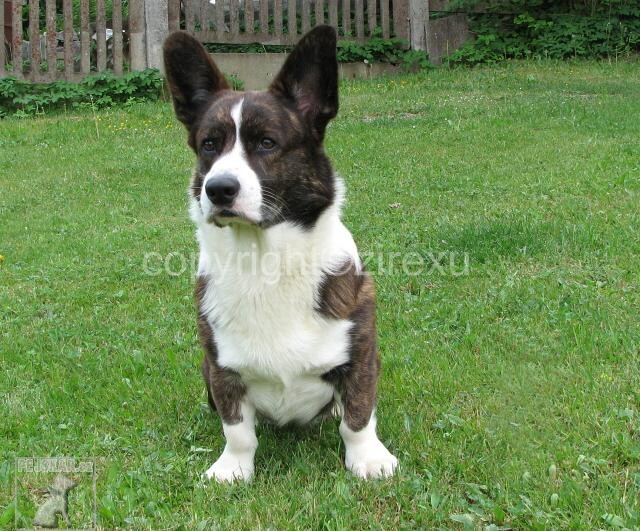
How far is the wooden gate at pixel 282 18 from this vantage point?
40.4ft

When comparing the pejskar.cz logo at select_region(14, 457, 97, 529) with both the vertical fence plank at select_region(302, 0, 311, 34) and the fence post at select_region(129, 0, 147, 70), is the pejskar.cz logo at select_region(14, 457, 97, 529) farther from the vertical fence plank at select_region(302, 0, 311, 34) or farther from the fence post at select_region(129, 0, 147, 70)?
the vertical fence plank at select_region(302, 0, 311, 34)

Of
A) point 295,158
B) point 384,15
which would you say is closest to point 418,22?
point 384,15

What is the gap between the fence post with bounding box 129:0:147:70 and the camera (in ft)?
37.6

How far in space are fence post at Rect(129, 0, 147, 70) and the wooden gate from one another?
53 cm

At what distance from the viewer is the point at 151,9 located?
1146cm

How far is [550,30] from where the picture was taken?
1414 centimetres

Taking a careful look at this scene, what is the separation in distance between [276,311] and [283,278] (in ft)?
0.41

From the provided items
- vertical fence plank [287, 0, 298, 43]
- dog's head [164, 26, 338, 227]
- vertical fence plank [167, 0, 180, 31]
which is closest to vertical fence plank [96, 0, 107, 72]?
vertical fence plank [167, 0, 180, 31]

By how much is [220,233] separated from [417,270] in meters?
2.36

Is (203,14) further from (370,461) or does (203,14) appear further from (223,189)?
(370,461)

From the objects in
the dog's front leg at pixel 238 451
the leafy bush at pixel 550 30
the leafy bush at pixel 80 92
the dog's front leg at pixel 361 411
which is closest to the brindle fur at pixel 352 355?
the dog's front leg at pixel 361 411

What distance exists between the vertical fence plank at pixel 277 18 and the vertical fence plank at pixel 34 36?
3605mm

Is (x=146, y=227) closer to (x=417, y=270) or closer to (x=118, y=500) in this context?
(x=417, y=270)

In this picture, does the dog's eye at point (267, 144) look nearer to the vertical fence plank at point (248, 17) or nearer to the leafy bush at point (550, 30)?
the vertical fence plank at point (248, 17)
